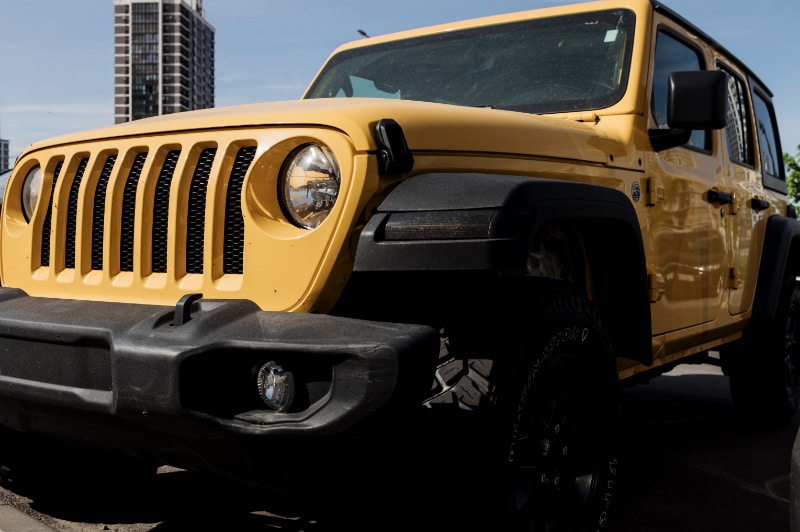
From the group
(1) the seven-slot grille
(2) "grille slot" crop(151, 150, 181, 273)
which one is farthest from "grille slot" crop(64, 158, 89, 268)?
(2) "grille slot" crop(151, 150, 181, 273)

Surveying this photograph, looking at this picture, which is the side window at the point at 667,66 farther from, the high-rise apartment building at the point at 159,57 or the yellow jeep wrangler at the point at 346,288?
the high-rise apartment building at the point at 159,57

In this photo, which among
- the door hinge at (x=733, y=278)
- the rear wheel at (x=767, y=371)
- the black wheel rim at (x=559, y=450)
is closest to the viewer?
the black wheel rim at (x=559, y=450)

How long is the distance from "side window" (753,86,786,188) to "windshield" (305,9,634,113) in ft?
6.53

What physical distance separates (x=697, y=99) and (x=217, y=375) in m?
2.14

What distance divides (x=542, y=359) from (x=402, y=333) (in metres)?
0.60

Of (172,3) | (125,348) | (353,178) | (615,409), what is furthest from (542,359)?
(172,3)

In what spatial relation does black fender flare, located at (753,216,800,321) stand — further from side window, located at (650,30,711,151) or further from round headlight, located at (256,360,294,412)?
round headlight, located at (256,360,294,412)

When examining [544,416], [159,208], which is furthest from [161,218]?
[544,416]

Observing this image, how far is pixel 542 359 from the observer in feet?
8.40

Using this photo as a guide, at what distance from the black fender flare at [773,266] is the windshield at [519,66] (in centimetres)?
184

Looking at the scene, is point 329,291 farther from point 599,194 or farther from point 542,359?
point 599,194

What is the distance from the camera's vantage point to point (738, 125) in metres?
4.99

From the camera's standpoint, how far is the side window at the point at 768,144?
17.7ft

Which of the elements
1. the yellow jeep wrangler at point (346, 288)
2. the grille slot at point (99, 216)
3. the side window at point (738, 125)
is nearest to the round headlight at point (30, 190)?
the yellow jeep wrangler at point (346, 288)
